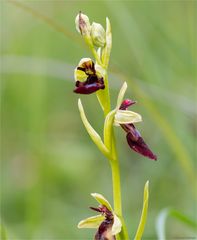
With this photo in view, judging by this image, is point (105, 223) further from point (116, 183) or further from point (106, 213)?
point (116, 183)

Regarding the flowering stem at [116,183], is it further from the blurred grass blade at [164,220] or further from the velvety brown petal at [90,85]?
the blurred grass blade at [164,220]

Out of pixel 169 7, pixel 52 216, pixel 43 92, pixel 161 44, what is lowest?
pixel 52 216

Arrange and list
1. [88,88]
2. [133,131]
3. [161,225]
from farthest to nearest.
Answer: [161,225] → [133,131] → [88,88]

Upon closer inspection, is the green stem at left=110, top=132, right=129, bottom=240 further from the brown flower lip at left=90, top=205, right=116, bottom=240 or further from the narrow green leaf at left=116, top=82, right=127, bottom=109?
the narrow green leaf at left=116, top=82, right=127, bottom=109

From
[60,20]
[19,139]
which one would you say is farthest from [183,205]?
[60,20]

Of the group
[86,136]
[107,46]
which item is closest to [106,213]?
[107,46]

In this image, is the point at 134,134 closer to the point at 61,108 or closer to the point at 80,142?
the point at 80,142

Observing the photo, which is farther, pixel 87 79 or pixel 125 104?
pixel 125 104
